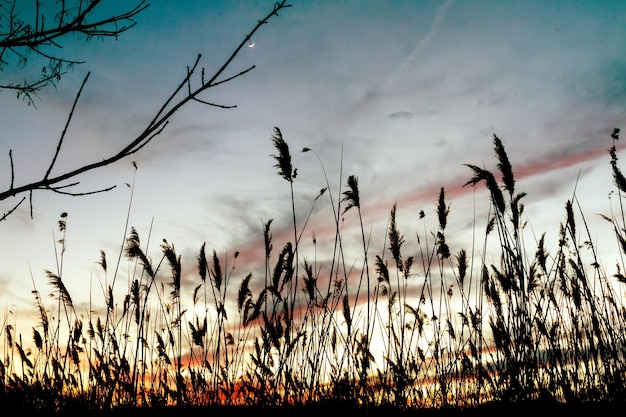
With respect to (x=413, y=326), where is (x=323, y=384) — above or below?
below

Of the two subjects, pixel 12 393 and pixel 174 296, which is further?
pixel 174 296

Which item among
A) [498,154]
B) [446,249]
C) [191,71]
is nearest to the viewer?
[191,71]

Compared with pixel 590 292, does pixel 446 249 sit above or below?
above

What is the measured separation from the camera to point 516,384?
3576mm

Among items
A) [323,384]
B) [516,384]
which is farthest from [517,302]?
[323,384]

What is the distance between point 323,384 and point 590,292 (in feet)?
8.52

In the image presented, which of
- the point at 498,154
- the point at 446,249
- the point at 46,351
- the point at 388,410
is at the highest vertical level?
the point at 498,154

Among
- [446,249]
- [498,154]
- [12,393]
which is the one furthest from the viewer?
[446,249]

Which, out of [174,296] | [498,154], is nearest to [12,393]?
[174,296]

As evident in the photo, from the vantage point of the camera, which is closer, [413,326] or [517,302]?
[517,302]

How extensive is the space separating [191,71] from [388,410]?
122 inches

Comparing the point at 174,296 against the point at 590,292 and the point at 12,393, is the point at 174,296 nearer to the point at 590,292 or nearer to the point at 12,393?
the point at 12,393

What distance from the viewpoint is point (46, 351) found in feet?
13.9

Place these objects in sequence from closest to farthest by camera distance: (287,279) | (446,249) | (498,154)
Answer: (498,154) < (287,279) < (446,249)
